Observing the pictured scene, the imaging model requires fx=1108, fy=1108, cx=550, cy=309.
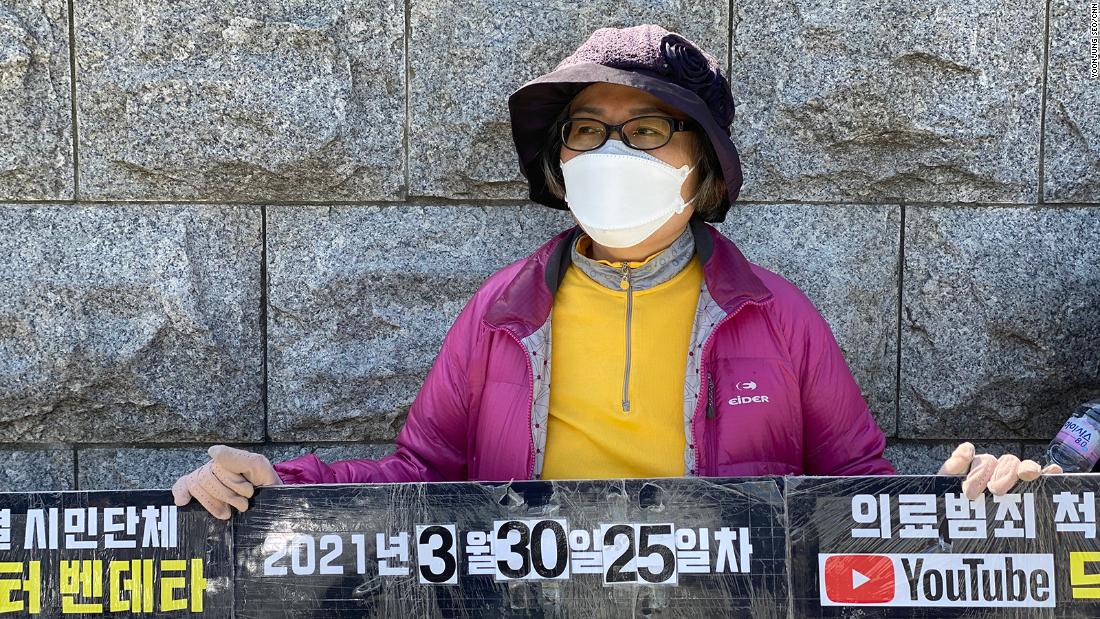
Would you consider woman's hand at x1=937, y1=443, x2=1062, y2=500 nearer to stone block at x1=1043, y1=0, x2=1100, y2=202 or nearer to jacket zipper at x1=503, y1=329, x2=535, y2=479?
jacket zipper at x1=503, y1=329, x2=535, y2=479

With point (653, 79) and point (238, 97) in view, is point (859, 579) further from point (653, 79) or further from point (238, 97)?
point (238, 97)

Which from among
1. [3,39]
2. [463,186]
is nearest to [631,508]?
[463,186]

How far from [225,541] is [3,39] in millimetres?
1975

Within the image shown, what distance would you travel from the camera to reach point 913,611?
7.86 feet

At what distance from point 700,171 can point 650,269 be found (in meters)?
0.30

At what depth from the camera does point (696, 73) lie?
107 inches

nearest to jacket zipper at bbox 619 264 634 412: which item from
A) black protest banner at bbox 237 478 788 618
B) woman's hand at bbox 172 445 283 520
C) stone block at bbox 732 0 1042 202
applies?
black protest banner at bbox 237 478 788 618

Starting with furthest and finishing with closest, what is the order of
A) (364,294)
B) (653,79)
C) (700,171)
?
(364,294)
(700,171)
(653,79)

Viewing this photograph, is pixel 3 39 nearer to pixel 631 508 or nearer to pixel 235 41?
pixel 235 41

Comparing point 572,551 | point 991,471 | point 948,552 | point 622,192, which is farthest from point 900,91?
point 572,551

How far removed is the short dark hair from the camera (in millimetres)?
2832

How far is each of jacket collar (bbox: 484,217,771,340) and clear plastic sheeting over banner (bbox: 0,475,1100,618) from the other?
1.49ft

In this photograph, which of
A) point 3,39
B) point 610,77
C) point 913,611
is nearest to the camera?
point 913,611

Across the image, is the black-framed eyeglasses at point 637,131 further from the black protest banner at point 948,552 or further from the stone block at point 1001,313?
the stone block at point 1001,313
